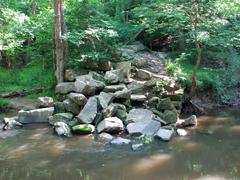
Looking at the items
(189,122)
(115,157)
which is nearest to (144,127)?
(189,122)

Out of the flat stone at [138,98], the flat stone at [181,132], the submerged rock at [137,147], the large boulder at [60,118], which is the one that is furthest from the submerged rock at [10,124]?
the flat stone at [181,132]

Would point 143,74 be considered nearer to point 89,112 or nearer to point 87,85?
point 87,85

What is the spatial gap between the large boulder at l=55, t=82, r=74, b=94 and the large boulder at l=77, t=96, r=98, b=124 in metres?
1.36

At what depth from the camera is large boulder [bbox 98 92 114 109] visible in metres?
11.8

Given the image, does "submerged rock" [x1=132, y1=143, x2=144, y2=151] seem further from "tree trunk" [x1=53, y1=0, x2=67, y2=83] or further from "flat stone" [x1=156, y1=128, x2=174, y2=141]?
"tree trunk" [x1=53, y1=0, x2=67, y2=83]

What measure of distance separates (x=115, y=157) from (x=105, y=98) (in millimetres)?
3170

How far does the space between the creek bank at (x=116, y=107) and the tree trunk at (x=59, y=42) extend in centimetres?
37

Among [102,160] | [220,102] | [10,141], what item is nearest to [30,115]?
[10,141]

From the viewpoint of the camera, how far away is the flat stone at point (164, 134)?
10445 mm

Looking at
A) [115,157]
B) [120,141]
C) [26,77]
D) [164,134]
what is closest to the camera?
[115,157]

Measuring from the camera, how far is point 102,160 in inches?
354

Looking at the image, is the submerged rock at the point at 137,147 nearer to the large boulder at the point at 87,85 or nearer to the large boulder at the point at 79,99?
the large boulder at the point at 79,99

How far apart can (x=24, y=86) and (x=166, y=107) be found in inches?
241

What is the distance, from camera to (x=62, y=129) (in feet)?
36.1
